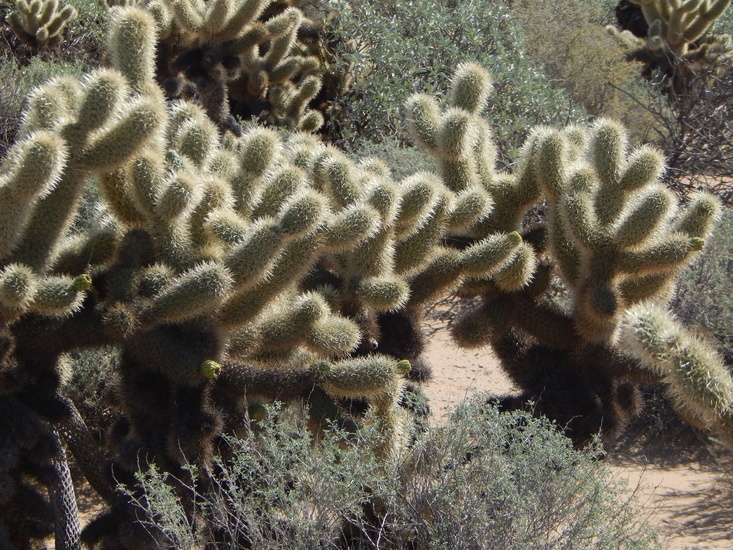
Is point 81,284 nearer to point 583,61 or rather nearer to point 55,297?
point 55,297

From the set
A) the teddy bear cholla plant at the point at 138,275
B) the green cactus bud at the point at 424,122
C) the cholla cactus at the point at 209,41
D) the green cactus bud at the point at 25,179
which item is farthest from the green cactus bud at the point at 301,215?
the cholla cactus at the point at 209,41

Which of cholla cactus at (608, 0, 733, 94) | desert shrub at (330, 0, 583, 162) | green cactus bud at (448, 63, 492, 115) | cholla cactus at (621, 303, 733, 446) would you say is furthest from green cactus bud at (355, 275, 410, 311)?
cholla cactus at (608, 0, 733, 94)

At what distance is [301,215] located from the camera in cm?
311

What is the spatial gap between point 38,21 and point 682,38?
9.36m

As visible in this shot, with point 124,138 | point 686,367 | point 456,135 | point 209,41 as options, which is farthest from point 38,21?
point 686,367

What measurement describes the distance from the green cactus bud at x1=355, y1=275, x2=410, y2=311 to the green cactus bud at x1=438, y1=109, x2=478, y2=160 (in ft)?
3.29

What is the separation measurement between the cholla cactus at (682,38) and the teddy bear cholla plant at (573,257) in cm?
862

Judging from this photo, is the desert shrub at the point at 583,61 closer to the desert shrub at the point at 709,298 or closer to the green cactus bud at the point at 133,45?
the desert shrub at the point at 709,298

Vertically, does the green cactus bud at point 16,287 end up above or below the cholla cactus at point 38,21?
above

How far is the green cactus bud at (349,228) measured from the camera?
10.8 feet

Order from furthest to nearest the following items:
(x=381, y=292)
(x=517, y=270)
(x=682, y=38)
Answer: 1. (x=682, y=38)
2. (x=517, y=270)
3. (x=381, y=292)

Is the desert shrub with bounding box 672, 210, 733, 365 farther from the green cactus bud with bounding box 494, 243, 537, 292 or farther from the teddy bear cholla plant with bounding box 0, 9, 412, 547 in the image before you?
the teddy bear cholla plant with bounding box 0, 9, 412, 547

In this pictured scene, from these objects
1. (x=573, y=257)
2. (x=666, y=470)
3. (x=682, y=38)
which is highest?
(x=682, y=38)

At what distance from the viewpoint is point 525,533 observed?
2.88 m
